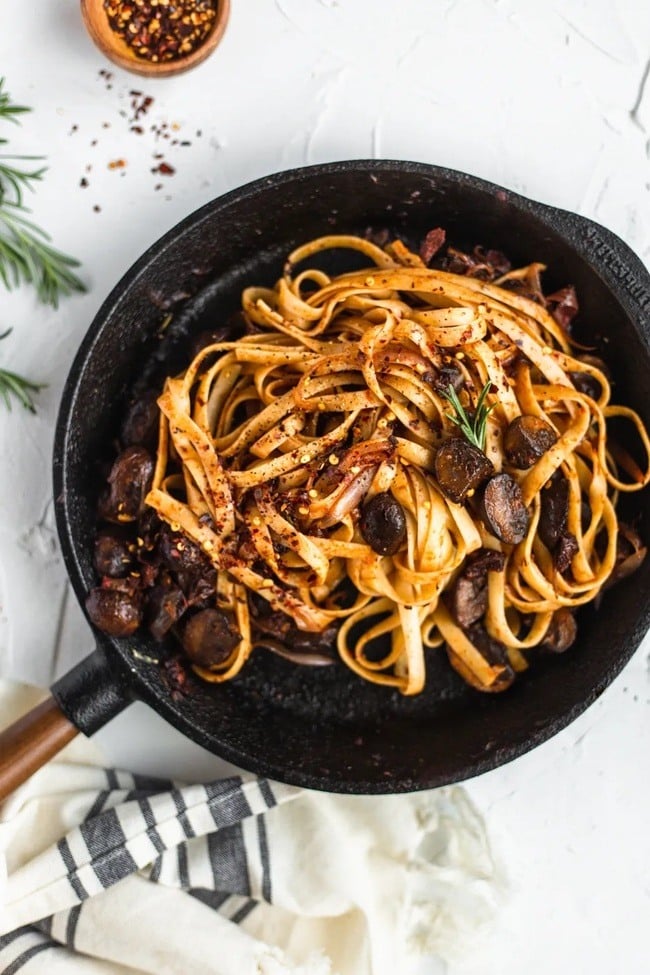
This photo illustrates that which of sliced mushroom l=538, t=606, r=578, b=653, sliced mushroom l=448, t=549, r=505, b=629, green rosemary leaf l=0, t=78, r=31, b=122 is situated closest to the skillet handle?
sliced mushroom l=448, t=549, r=505, b=629

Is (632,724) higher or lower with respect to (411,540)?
lower

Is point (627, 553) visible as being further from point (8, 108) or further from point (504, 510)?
point (8, 108)

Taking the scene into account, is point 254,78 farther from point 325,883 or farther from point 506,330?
point 325,883

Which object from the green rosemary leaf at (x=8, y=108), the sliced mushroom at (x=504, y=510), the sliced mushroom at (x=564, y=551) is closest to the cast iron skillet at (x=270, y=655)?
the sliced mushroom at (x=564, y=551)

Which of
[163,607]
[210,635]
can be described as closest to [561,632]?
[210,635]

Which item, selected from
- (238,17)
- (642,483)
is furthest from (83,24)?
(642,483)

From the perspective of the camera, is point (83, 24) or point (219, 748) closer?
point (219, 748)

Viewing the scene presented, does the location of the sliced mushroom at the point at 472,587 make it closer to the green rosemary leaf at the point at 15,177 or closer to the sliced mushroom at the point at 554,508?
the sliced mushroom at the point at 554,508
